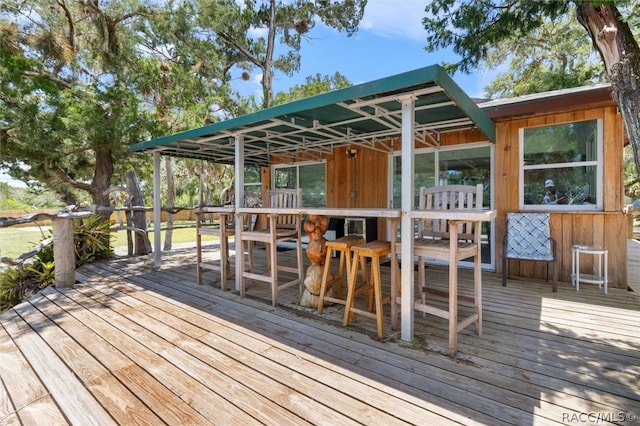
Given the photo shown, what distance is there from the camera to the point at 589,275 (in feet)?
12.8

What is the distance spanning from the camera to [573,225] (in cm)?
395

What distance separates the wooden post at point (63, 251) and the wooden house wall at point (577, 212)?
614 centimetres

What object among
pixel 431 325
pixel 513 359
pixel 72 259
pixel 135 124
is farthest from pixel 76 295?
pixel 513 359

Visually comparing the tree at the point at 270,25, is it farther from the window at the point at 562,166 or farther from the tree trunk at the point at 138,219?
the window at the point at 562,166

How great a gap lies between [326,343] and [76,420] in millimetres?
1514

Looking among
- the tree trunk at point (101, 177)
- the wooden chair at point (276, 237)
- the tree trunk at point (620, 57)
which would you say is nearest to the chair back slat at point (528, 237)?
the tree trunk at point (620, 57)

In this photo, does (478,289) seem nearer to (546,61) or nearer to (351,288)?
(351,288)

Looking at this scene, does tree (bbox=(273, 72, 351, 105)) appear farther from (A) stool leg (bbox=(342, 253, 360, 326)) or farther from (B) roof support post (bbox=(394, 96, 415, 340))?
(A) stool leg (bbox=(342, 253, 360, 326))

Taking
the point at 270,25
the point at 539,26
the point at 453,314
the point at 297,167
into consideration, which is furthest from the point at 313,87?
the point at 453,314

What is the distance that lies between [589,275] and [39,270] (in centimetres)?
797

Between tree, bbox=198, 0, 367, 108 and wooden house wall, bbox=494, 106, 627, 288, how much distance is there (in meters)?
7.19

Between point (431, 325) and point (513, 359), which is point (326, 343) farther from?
point (513, 359)

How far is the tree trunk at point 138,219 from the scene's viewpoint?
6.24m

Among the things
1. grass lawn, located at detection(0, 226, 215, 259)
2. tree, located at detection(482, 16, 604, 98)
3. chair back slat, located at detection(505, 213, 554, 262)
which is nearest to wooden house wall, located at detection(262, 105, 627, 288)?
chair back slat, located at detection(505, 213, 554, 262)
